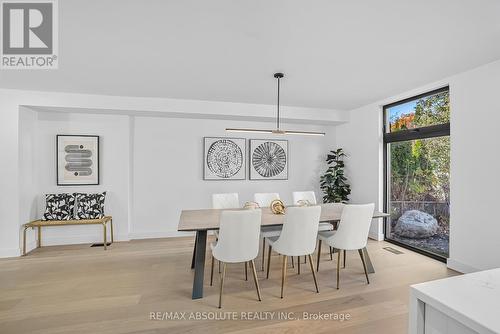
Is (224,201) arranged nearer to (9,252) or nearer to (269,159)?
(269,159)

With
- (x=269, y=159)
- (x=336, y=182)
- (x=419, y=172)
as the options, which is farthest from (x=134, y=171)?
(x=419, y=172)

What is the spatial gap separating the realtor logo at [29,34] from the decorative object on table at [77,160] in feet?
5.04

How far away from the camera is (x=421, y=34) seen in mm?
2064

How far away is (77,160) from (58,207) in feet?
2.69

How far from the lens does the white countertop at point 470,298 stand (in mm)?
695

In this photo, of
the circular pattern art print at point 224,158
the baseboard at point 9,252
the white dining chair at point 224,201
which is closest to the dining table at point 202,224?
the white dining chair at point 224,201

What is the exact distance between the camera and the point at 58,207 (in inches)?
151

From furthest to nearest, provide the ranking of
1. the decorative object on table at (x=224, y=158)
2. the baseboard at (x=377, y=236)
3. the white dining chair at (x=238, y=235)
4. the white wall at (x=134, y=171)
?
1. the decorative object on table at (x=224, y=158)
2. the baseboard at (x=377, y=236)
3. the white wall at (x=134, y=171)
4. the white dining chair at (x=238, y=235)

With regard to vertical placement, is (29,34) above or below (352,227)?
above

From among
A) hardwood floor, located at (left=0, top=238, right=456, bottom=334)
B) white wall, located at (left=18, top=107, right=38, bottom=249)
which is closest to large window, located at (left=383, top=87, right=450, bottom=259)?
hardwood floor, located at (left=0, top=238, right=456, bottom=334)

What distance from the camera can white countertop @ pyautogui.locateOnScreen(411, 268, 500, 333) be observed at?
695 millimetres

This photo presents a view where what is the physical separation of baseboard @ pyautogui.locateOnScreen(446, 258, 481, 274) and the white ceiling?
2389 mm

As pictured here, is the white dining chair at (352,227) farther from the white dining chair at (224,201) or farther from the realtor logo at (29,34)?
the realtor logo at (29,34)

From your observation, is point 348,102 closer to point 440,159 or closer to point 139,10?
point 440,159
